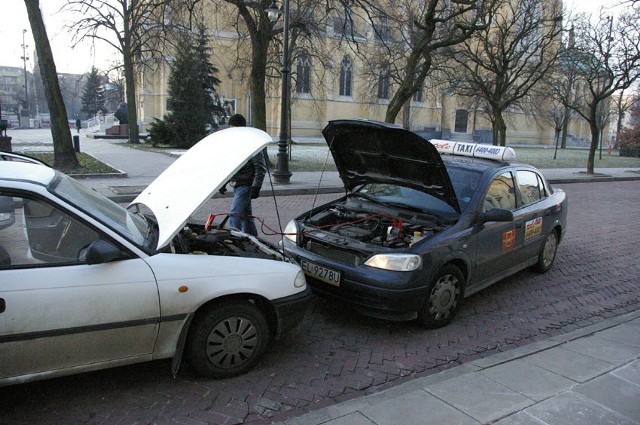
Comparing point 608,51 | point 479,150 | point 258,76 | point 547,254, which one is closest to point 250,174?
point 479,150

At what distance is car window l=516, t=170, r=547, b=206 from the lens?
6.09 meters

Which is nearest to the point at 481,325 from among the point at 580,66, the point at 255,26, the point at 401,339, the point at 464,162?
the point at 401,339

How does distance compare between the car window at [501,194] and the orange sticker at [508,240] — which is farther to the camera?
the orange sticker at [508,240]

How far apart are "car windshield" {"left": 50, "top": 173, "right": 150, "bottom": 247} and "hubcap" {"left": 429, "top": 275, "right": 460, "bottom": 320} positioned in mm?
2670

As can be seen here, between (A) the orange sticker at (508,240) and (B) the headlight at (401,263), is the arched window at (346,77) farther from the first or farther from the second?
(B) the headlight at (401,263)

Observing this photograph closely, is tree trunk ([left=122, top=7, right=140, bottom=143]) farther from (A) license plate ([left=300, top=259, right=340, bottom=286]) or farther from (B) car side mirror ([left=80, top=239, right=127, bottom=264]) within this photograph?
(B) car side mirror ([left=80, top=239, right=127, bottom=264])

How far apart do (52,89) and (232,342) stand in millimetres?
14033

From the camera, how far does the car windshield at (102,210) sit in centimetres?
326

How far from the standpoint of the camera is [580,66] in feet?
83.5

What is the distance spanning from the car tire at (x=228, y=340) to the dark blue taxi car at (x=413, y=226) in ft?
3.67

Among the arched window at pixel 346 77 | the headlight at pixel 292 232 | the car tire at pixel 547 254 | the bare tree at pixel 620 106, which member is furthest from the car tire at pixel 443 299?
the arched window at pixel 346 77

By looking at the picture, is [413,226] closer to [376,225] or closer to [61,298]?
[376,225]

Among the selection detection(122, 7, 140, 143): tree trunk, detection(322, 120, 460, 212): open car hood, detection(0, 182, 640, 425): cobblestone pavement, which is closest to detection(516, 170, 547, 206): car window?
detection(0, 182, 640, 425): cobblestone pavement

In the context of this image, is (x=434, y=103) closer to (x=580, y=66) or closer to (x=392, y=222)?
(x=580, y=66)
